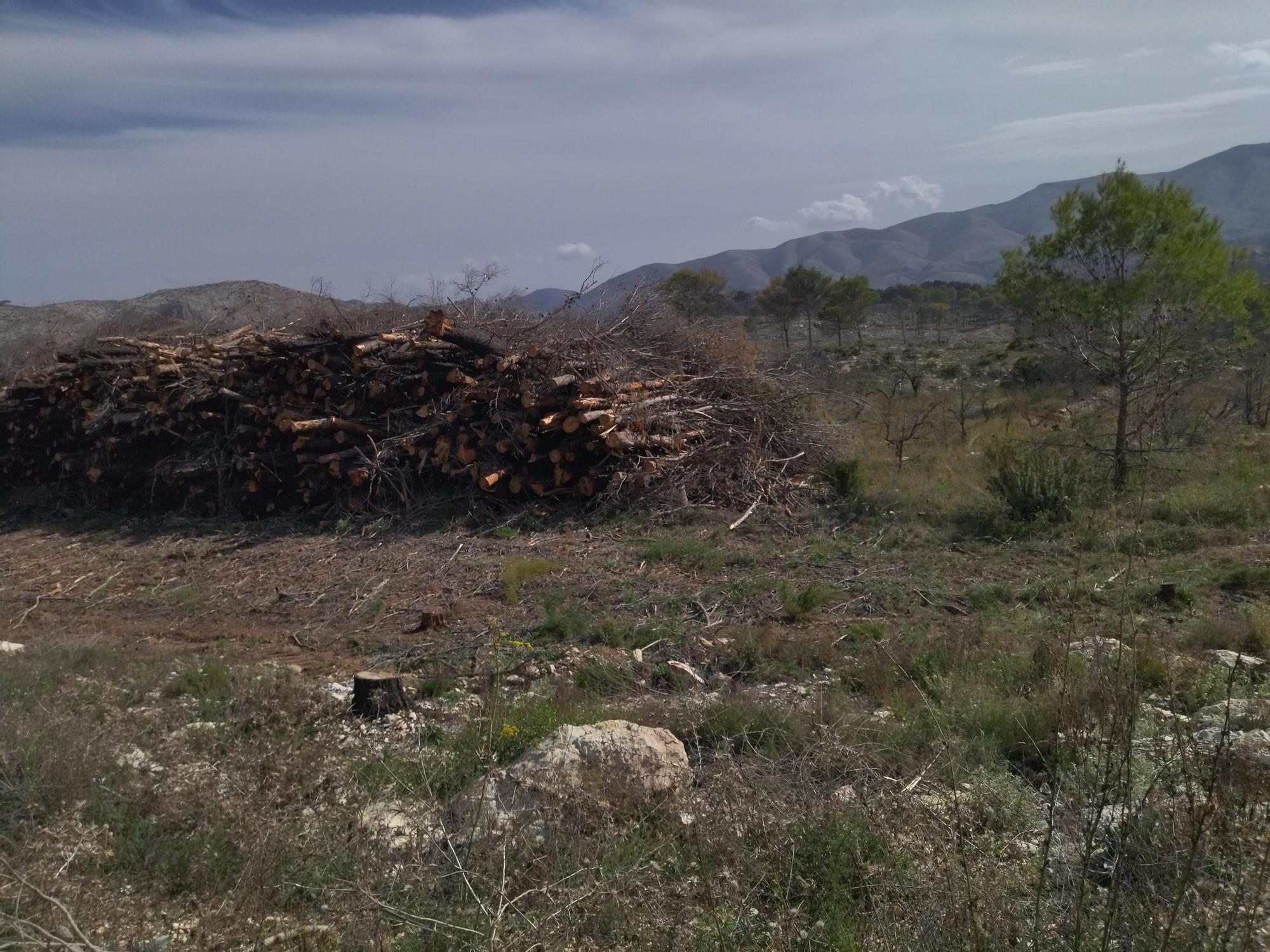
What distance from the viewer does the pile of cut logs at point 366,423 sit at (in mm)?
10164

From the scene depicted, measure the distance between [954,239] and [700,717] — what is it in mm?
192868

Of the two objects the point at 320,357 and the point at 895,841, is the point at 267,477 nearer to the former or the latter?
the point at 320,357

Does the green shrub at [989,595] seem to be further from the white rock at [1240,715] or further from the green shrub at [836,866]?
the green shrub at [836,866]

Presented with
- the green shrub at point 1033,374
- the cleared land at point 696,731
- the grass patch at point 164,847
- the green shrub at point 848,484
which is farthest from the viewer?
the green shrub at point 1033,374

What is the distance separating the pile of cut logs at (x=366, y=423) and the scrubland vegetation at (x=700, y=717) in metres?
0.68

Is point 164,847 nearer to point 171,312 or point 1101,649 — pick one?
point 1101,649

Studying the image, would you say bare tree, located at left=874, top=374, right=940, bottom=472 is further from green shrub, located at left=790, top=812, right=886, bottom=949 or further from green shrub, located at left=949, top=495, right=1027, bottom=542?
green shrub, located at left=790, top=812, right=886, bottom=949

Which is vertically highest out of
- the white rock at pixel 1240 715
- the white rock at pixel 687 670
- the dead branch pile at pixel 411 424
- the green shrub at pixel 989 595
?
the dead branch pile at pixel 411 424

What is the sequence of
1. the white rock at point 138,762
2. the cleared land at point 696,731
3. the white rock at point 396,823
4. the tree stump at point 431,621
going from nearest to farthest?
the cleared land at point 696,731, the white rock at point 396,823, the white rock at point 138,762, the tree stump at point 431,621

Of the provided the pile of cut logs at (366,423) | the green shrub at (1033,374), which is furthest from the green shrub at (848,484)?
the green shrub at (1033,374)

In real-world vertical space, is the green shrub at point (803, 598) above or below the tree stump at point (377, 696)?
below

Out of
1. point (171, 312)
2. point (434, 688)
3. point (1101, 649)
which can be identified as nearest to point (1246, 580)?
point (1101, 649)

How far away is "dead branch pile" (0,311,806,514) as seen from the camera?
33.3 feet

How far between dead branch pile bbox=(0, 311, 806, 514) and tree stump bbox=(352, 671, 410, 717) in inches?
196
